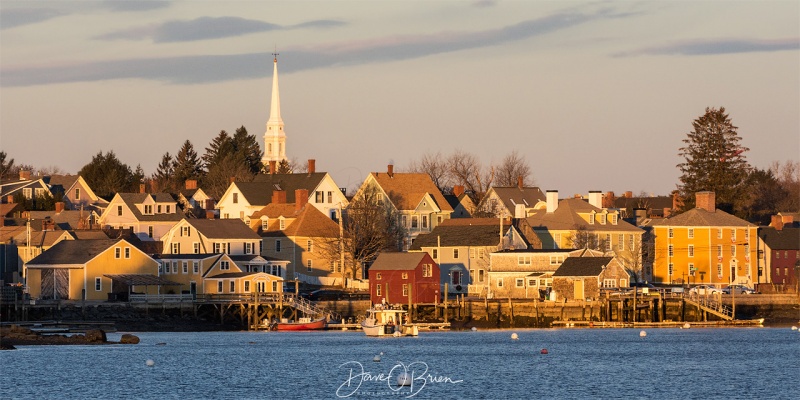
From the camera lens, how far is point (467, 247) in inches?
5000

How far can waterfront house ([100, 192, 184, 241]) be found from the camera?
139 metres

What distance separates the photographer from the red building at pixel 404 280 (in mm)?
115375

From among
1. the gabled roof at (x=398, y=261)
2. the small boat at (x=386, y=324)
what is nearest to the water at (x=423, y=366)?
the small boat at (x=386, y=324)

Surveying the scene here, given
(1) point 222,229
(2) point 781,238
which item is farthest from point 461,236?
(2) point 781,238

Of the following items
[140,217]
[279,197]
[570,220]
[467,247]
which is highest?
[279,197]

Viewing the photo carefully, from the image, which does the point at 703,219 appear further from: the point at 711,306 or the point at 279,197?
the point at 279,197

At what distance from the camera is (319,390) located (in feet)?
233

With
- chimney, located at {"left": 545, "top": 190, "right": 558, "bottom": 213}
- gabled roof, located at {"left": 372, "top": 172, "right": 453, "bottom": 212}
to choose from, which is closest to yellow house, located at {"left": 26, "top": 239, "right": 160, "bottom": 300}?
gabled roof, located at {"left": 372, "top": 172, "right": 453, "bottom": 212}

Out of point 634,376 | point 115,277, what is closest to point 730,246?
point 115,277

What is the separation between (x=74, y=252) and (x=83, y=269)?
7.27ft

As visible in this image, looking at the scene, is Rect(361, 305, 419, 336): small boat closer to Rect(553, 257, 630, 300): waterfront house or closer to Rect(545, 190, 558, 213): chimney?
Rect(553, 257, 630, 300): waterfront house

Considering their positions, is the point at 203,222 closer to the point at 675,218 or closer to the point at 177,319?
the point at 177,319

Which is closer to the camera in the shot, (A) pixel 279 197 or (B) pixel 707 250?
(B) pixel 707 250

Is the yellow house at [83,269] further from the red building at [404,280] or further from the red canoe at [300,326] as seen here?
the red building at [404,280]
